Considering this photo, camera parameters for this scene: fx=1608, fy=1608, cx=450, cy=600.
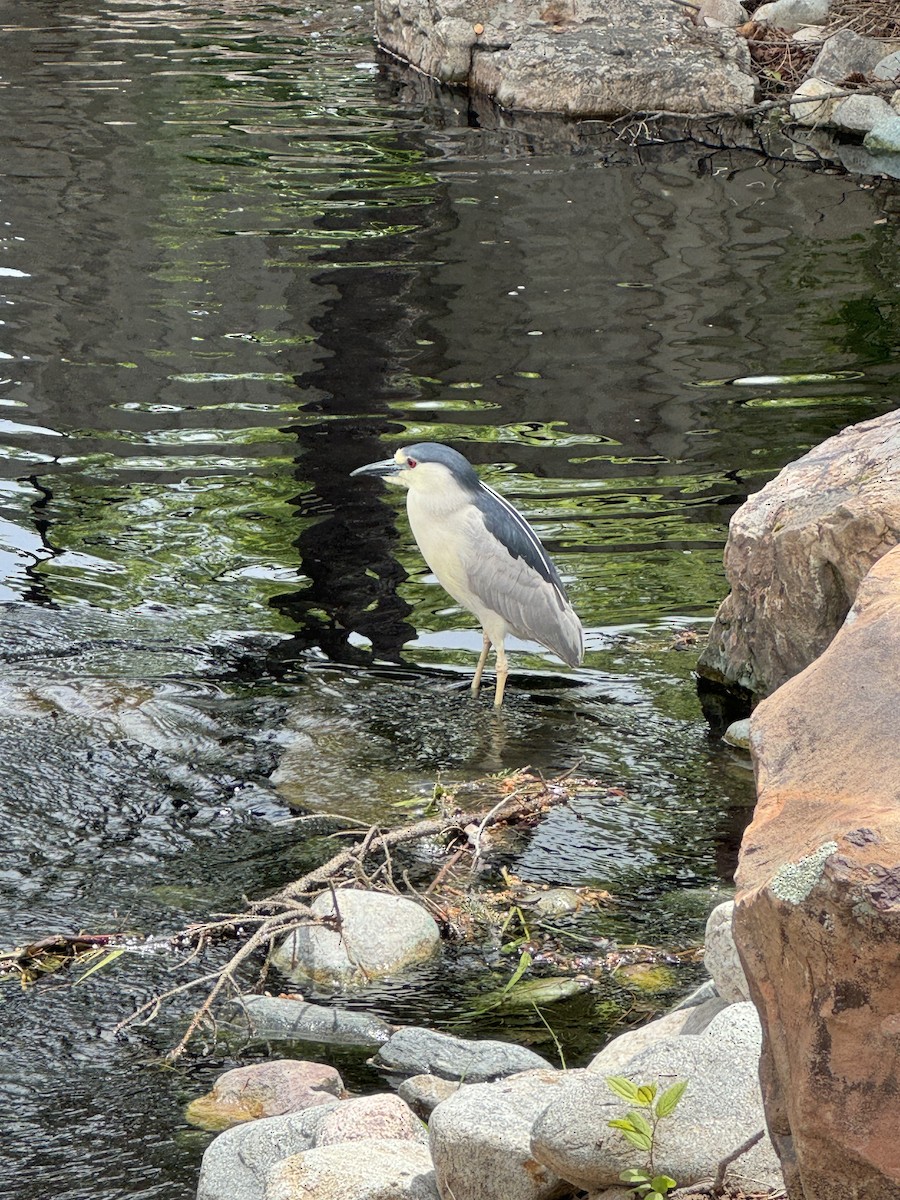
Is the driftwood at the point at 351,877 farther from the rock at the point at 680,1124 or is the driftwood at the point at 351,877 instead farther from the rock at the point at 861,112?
the rock at the point at 861,112

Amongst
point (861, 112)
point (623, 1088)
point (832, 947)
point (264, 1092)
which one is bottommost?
point (264, 1092)

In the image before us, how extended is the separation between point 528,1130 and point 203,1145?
2.77 feet

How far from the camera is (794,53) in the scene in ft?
51.2

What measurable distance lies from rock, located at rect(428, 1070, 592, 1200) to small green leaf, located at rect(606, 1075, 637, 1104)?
0.14 m

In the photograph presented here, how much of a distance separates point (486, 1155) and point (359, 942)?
4.59 feet

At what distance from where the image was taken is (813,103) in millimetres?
14711

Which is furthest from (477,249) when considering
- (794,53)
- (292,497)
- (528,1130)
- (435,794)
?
(528,1130)

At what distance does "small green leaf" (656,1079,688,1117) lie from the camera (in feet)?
8.03

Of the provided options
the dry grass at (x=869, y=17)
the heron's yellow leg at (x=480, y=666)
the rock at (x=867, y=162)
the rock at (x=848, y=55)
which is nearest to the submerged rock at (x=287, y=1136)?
the heron's yellow leg at (x=480, y=666)

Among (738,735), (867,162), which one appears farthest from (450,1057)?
(867,162)

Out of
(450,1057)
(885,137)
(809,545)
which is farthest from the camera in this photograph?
(885,137)

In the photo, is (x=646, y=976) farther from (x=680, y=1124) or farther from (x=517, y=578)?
(x=517, y=578)

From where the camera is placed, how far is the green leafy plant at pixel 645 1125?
2451 millimetres

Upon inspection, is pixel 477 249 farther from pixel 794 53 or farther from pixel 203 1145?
pixel 203 1145
